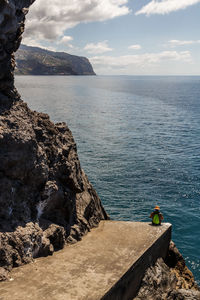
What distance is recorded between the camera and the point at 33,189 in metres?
18.7

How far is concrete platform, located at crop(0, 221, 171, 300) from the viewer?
46.1 ft

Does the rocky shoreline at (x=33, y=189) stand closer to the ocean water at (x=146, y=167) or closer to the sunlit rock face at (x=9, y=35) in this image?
the sunlit rock face at (x=9, y=35)

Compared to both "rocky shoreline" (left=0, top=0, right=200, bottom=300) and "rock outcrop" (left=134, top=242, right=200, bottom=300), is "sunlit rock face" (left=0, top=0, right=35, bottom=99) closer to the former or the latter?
"rocky shoreline" (left=0, top=0, right=200, bottom=300)

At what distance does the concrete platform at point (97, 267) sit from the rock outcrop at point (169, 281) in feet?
2.29

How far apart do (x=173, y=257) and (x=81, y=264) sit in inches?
366

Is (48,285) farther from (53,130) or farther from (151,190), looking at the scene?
(151,190)

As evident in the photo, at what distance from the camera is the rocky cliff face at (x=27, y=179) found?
16.9 meters

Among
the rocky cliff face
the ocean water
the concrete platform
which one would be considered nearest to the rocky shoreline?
the rocky cliff face

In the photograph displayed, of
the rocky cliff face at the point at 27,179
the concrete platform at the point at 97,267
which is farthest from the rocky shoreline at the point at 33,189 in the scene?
the concrete platform at the point at 97,267

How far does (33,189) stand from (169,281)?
34.1 ft

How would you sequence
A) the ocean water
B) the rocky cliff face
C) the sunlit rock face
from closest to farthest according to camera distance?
the rocky cliff face, the sunlit rock face, the ocean water

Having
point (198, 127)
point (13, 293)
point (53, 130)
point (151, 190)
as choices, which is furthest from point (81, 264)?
point (198, 127)

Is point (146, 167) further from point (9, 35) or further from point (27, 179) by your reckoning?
point (9, 35)

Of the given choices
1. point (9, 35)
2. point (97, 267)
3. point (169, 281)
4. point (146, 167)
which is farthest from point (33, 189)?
point (146, 167)
